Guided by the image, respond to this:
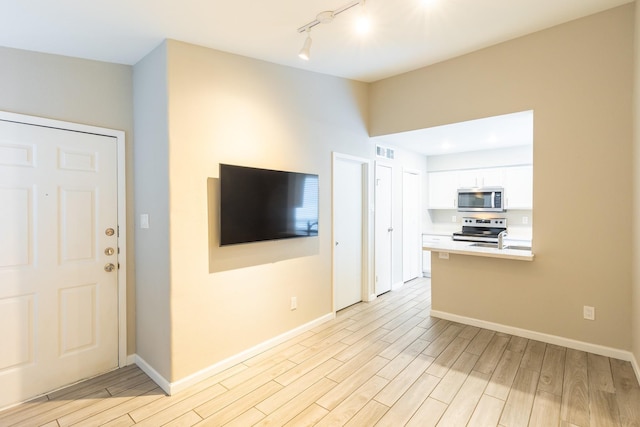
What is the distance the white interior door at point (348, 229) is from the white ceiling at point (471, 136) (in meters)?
0.75

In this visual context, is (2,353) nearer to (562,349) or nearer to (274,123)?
(274,123)

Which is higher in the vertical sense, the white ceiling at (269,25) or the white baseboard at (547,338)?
the white ceiling at (269,25)

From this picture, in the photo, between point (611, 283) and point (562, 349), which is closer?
point (611, 283)

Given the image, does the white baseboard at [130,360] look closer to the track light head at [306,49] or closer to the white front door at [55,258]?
the white front door at [55,258]

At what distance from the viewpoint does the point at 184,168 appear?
247cm

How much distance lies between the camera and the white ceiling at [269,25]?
2.09m

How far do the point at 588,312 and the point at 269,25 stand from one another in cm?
384

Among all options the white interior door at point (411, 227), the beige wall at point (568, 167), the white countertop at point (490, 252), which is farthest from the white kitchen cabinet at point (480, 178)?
the beige wall at point (568, 167)

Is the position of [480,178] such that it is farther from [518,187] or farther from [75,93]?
[75,93]

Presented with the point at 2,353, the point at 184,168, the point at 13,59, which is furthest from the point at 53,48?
the point at 2,353

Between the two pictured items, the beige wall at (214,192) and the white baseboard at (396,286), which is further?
the white baseboard at (396,286)

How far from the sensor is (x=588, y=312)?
2955 mm

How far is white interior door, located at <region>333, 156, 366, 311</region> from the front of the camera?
13.4 feet

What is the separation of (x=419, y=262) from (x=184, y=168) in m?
4.92
